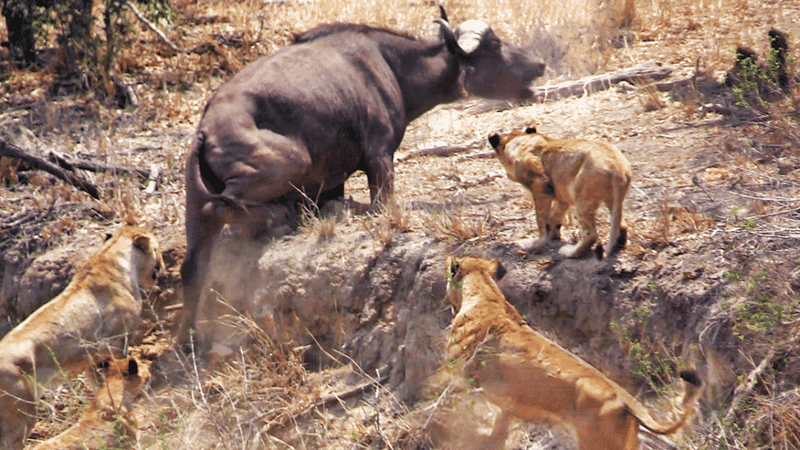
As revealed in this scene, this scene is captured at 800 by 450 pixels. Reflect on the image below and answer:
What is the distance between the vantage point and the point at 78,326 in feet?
21.5

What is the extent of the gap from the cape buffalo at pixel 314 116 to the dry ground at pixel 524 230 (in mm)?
479

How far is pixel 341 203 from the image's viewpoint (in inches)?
322

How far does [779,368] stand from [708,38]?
692 cm

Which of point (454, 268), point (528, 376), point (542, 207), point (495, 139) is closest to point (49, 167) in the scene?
point (495, 139)

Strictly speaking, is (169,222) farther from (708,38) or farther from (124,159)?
(708,38)

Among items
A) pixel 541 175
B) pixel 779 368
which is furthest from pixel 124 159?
pixel 779 368

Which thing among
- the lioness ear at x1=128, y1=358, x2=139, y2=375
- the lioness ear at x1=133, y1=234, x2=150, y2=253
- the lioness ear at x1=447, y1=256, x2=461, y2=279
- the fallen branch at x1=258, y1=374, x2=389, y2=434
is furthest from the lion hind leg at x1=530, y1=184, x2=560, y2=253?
the lioness ear at x1=133, y1=234, x2=150, y2=253

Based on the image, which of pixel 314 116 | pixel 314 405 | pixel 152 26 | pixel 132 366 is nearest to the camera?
pixel 132 366

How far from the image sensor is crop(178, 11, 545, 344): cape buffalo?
730cm

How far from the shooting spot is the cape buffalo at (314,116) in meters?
7.30

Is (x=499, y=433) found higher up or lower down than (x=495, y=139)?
lower down

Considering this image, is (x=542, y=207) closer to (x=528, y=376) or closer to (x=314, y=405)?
(x=528, y=376)

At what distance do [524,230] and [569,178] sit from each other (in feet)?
3.99

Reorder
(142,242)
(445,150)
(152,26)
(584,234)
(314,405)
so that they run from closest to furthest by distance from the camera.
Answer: (584,234) → (314,405) → (142,242) → (445,150) → (152,26)
